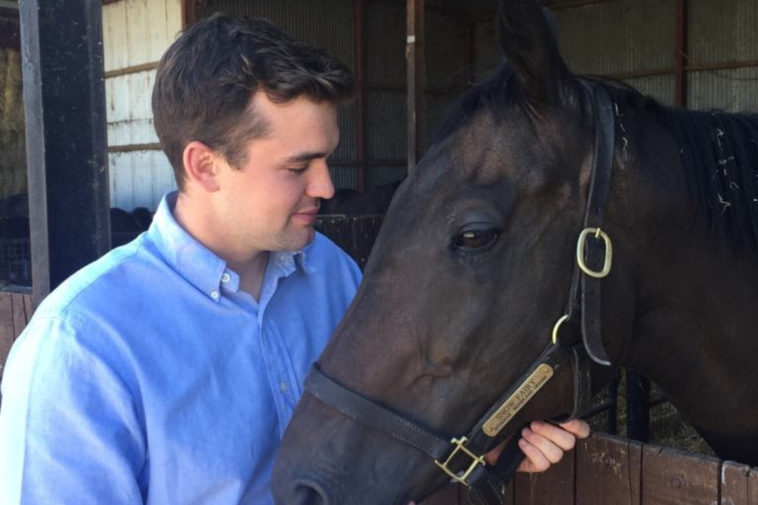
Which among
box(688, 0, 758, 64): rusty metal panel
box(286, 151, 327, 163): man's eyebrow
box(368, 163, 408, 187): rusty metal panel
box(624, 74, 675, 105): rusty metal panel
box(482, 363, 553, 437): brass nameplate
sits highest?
box(688, 0, 758, 64): rusty metal panel

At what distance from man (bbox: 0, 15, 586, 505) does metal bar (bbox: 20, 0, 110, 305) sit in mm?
789

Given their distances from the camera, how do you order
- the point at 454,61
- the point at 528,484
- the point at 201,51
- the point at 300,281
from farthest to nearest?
the point at 454,61 < the point at 528,484 < the point at 300,281 < the point at 201,51

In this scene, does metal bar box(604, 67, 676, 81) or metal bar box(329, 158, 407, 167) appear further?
metal bar box(329, 158, 407, 167)

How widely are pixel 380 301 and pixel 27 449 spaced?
71 centimetres

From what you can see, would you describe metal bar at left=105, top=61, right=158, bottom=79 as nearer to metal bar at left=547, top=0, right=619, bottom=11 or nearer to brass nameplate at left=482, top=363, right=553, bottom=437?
metal bar at left=547, top=0, right=619, bottom=11

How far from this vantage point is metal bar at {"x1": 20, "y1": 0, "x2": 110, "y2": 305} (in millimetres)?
2297

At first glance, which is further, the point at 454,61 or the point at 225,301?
the point at 454,61

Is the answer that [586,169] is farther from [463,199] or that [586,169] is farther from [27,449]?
[27,449]

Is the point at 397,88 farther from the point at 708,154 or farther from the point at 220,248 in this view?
the point at 220,248

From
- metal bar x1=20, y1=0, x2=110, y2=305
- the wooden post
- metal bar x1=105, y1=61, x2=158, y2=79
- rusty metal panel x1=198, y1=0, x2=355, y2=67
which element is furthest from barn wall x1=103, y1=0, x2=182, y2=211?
metal bar x1=20, y1=0, x2=110, y2=305

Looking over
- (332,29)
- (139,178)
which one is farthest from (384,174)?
(139,178)

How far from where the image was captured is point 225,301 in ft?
5.35

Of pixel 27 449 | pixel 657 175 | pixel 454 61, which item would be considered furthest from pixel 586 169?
pixel 454 61

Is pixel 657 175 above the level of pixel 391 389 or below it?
above
